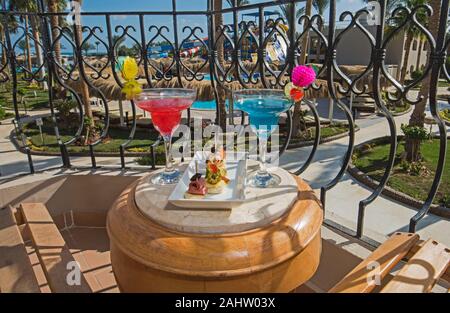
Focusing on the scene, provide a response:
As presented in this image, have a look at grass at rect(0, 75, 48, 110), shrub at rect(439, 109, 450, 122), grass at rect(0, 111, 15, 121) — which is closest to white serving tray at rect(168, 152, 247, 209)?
grass at rect(0, 111, 15, 121)

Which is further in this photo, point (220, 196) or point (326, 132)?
point (326, 132)

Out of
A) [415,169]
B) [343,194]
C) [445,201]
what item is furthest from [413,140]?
[343,194]

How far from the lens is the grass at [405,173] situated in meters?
7.48

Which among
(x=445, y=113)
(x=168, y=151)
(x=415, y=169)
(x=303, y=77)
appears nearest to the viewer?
(x=303, y=77)

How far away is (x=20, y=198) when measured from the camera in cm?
203

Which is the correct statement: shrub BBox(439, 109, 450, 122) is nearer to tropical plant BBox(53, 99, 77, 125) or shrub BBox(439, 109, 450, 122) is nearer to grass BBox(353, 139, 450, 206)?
grass BBox(353, 139, 450, 206)

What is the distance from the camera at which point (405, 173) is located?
28.8ft

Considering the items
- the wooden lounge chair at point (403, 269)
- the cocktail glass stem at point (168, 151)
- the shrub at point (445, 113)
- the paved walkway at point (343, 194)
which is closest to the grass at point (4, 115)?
the paved walkway at point (343, 194)

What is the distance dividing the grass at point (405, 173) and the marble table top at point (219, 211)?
7.31m

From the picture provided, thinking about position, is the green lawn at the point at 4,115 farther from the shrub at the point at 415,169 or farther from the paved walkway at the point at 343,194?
the shrub at the point at 415,169

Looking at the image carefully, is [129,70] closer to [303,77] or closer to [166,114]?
[166,114]

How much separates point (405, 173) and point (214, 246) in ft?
30.5

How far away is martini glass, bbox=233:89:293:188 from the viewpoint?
1.26 meters

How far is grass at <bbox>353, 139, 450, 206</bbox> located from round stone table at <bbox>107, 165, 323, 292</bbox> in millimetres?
7395
